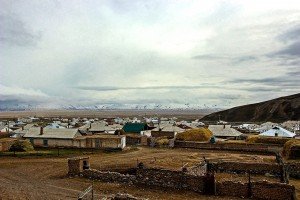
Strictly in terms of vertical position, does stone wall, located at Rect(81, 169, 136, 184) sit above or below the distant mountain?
below

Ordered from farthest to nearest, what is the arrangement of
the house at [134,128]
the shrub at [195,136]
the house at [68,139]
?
the house at [134,128], the shrub at [195,136], the house at [68,139]

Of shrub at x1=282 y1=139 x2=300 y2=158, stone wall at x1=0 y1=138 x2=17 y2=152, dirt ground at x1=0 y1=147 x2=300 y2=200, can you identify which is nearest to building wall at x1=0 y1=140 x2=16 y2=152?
stone wall at x1=0 y1=138 x2=17 y2=152

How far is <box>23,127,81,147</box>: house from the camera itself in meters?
55.2

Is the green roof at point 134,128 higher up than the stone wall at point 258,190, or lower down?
higher up

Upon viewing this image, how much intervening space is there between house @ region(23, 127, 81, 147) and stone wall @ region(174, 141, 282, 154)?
639 inches

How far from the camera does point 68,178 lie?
31891mm

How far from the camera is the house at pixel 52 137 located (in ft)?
181

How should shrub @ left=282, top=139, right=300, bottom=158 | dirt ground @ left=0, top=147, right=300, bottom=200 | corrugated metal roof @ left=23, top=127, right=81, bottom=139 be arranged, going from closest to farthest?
dirt ground @ left=0, top=147, right=300, bottom=200 < shrub @ left=282, top=139, right=300, bottom=158 < corrugated metal roof @ left=23, top=127, right=81, bottom=139

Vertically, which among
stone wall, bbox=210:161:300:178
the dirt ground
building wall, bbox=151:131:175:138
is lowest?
the dirt ground

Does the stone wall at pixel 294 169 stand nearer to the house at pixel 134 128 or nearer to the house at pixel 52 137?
the house at pixel 52 137

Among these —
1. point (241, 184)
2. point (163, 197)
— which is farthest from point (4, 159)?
point (241, 184)

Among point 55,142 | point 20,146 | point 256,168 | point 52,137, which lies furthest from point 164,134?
point 256,168

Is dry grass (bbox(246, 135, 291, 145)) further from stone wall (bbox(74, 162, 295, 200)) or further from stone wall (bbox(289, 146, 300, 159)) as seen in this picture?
stone wall (bbox(74, 162, 295, 200))

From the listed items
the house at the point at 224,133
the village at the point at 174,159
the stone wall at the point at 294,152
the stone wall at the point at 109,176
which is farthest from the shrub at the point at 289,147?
the house at the point at 224,133
